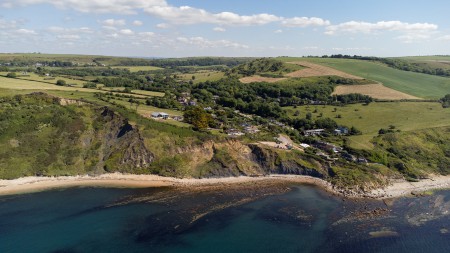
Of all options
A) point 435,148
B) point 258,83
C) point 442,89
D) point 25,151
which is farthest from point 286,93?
point 25,151

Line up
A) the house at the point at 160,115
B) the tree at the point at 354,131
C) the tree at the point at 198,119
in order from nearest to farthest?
1. the tree at the point at 198,119
2. the house at the point at 160,115
3. the tree at the point at 354,131

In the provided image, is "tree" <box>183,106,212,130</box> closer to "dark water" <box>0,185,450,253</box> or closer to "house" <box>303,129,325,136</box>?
"dark water" <box>0,185,450,253</box>

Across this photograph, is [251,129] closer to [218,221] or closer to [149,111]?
[149,111]

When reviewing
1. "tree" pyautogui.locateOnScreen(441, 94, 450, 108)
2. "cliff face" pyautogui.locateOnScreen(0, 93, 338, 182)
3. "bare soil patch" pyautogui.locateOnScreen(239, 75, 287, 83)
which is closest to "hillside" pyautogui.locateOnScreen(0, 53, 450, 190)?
"cliff face" pyautogui.locateOnScreen(0, 93, 338, 182)

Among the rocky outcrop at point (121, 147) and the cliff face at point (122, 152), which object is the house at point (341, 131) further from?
the rocky outcrop at point (121, 147)

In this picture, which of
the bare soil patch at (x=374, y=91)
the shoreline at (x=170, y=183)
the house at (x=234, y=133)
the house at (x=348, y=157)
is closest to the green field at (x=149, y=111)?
the house at (x=234, y=133)

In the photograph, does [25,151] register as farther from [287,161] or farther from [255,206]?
[287,161]
